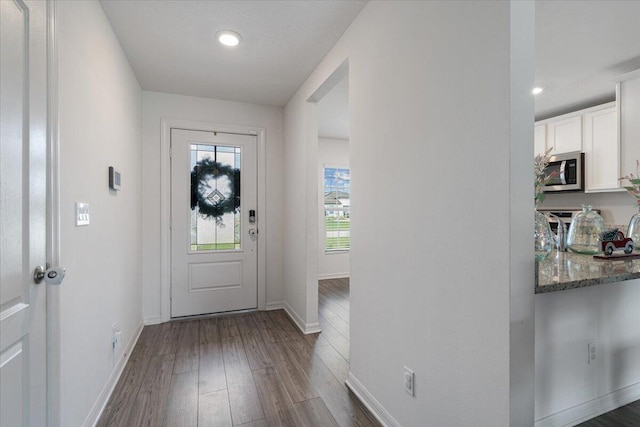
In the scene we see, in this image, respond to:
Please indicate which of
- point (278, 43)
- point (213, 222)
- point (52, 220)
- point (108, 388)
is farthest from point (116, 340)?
point (278, 43)

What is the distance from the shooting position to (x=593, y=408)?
65.0 inches

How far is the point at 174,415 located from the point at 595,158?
15.8 ft

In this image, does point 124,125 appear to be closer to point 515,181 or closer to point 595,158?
point 515,181

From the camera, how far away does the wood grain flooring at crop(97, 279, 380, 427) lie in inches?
68.4

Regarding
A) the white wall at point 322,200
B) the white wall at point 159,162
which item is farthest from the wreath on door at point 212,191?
the white wall at point 322,200

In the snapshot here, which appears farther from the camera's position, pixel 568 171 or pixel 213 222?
pixel 568 171

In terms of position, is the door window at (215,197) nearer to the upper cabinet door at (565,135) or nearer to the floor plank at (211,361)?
the floor plank at (211,361)

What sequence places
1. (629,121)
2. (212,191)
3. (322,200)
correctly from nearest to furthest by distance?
(629,121) → (212,191) → (322,200)

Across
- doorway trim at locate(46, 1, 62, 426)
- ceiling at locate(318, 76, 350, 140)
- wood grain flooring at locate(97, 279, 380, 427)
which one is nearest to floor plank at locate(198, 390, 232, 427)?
wood grain flooring at locate(97, 279, 380, 427)

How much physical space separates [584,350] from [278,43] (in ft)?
9.38

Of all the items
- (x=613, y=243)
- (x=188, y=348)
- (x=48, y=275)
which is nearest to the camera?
(x=48, y=275)

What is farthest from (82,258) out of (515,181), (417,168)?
(515,181)

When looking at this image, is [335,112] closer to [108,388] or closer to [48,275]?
[48,275]

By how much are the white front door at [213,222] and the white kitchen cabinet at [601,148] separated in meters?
4.02
